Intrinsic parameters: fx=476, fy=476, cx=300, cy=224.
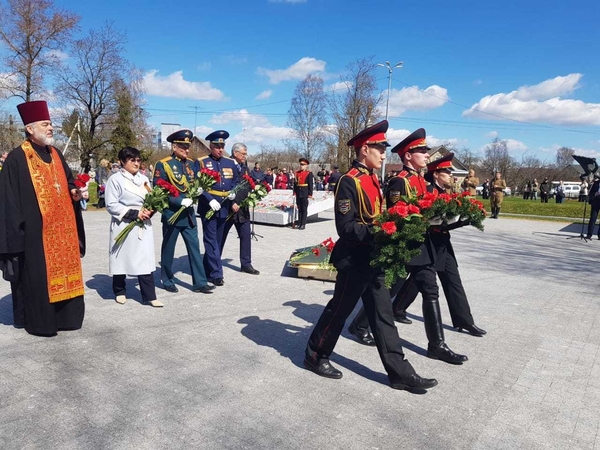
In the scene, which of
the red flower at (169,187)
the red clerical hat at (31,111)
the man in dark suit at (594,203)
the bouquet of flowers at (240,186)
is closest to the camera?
the red clerical hat at (31,111)

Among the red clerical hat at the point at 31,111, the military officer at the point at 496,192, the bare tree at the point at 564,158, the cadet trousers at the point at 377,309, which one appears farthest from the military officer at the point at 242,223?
the bare tree at the point at 564,158

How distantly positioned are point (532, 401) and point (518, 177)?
5723cm

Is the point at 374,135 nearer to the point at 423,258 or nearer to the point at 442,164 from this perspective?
the point at 423,258

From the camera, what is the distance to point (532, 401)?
3.87 meters

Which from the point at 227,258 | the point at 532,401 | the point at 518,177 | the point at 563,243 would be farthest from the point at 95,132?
the point at 518,177

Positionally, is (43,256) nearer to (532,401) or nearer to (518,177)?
(532,401)

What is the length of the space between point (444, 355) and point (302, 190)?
1062cm

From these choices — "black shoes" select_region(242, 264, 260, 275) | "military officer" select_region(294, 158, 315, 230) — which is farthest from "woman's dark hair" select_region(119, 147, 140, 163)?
"military officer" select_region(294, 158, 315, 230)

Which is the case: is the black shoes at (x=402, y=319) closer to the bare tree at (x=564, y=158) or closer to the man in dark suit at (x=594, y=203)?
the man in dark suit at (x=594, y=203)

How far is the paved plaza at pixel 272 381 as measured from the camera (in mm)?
3254

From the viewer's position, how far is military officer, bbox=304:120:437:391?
12.6ft

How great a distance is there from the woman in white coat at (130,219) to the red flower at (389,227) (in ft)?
11.9

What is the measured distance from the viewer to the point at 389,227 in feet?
11.2

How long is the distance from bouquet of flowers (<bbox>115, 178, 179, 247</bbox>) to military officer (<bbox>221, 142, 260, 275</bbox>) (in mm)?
1632
